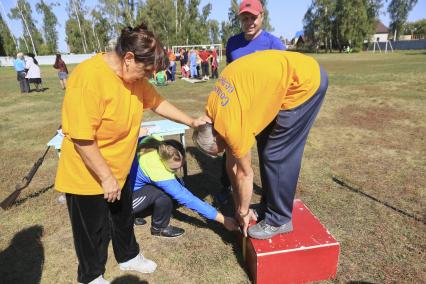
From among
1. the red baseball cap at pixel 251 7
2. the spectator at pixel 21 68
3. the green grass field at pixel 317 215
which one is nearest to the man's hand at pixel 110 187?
the green grass field at pixel 317 215

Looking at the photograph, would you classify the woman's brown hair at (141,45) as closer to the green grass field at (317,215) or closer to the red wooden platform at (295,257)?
the red wooden platform at (295,257)

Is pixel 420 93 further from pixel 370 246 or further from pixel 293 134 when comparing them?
pixel 293 134

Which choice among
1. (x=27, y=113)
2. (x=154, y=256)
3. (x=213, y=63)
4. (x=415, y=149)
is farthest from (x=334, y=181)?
(x=213, y=63)

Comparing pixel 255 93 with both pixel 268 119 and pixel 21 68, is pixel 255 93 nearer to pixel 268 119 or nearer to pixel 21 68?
pixel 268 119

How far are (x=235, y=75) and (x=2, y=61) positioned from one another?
56215 mm

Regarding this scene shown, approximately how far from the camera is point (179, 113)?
2.51 metres

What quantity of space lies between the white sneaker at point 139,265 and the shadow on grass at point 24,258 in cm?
71

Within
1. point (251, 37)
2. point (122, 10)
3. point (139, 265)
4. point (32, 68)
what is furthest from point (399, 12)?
point (139, 265)

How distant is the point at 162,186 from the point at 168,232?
54 centimetres

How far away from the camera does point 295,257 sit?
2.34m

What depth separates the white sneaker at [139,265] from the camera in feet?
8.80

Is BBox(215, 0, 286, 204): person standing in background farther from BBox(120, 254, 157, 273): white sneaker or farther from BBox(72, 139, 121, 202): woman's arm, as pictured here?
BBox(120, 254, 157, 273): white sneaker

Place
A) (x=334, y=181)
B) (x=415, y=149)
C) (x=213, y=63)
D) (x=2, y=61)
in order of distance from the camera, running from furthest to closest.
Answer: (x=2, y=61)
(x=213, y=63)
(x=415, y=149)
(x=334, y=181)

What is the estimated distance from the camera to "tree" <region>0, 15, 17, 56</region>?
5625cm
